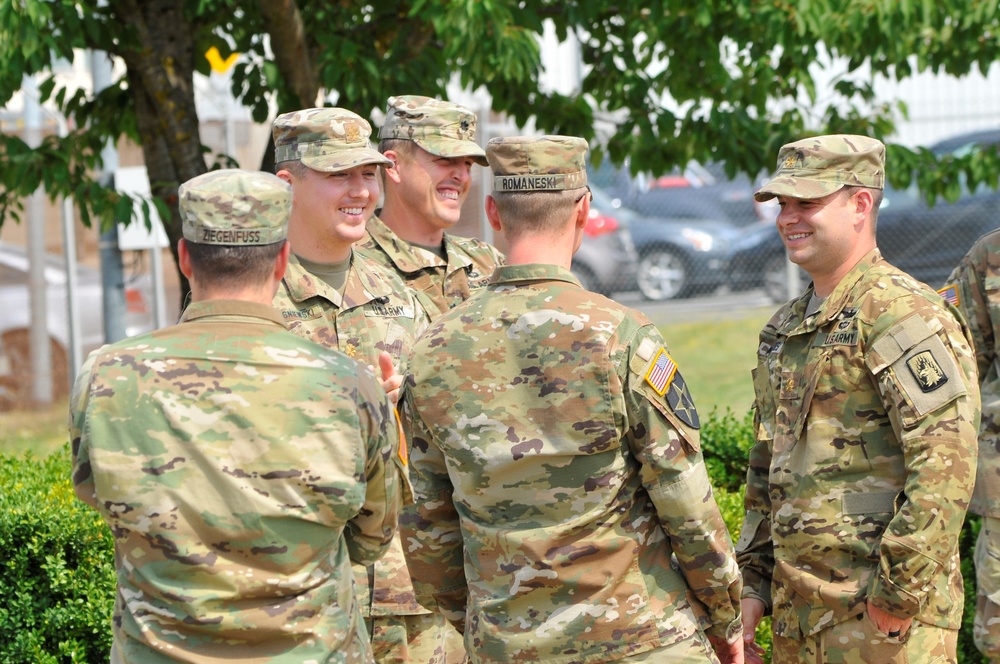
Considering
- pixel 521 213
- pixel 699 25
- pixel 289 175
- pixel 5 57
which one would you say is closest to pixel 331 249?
pixel 289 175

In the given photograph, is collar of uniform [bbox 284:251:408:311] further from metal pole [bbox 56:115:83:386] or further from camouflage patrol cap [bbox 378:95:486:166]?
metal pole [bbox 56:115:83:386]

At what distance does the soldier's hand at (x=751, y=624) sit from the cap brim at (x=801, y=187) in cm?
121

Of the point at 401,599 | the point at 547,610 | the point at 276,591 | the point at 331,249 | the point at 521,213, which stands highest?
the point at 521,213

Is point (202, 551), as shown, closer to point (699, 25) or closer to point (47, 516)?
point (47, 516)

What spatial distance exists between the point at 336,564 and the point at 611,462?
703 millimetres

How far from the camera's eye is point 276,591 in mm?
2725

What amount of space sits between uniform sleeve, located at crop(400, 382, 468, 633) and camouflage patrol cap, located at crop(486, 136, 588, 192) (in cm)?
60

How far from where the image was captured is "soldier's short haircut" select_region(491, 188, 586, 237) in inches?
126

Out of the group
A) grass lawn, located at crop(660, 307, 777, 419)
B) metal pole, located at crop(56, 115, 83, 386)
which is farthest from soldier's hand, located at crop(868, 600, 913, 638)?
metal pole, located at crop(56, 115, 83, 386)

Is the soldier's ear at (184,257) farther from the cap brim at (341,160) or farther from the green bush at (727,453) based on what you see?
the green bush at (727,453)

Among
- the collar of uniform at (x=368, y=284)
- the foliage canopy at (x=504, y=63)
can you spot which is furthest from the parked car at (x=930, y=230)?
the collar of uniform at (x=368, y=284)

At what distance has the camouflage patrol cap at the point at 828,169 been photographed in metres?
3.72

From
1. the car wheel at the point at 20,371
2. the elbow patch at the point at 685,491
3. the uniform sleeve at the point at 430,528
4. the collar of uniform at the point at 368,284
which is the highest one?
the collar of uniform at the point at 368,284

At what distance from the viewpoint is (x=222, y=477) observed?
268 centimetres
